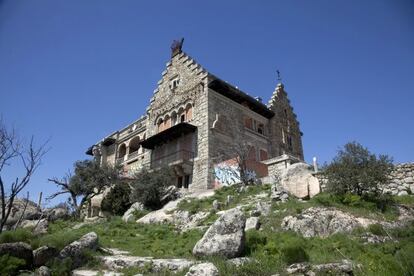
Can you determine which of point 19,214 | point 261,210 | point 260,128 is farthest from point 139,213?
point 260,128

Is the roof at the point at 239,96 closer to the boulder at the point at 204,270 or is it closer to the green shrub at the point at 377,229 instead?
the green shrub at the point at 377,229

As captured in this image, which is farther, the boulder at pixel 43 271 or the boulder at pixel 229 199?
the boulder at pixel 229 199

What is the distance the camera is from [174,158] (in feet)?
99.2

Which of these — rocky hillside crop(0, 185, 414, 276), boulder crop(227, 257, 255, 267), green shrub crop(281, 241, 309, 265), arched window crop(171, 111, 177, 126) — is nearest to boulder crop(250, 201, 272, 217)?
rocky hillside crop(0, 185, 414, 276)

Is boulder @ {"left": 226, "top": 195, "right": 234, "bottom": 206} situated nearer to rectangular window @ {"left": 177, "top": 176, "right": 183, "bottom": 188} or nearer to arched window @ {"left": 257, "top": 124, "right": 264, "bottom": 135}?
rectangular window @ {"left": 177, "top": 176, "right": 183, "bottom": 188}

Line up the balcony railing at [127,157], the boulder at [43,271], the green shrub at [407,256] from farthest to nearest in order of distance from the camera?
the balcony railing at [127,157] → the boulder at [43,271] → the green shrub at [407,256]

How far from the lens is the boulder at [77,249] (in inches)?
432

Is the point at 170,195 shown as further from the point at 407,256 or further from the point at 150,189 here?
the point at 407,256

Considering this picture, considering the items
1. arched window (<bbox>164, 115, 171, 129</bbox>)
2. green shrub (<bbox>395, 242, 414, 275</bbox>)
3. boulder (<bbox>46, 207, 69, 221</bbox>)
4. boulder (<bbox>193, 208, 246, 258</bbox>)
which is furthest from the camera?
arched window (<bbox>164, 115, 171, 129</bbox>)

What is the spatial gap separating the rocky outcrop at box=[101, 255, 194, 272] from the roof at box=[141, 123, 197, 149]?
63.6ft

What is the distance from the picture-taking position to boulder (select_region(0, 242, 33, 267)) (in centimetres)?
1052

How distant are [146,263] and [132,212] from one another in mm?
13504

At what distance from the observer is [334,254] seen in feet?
34.5

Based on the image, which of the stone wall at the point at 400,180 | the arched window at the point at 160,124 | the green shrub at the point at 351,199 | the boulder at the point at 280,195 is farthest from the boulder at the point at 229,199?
the arched window at the point at 160,124
